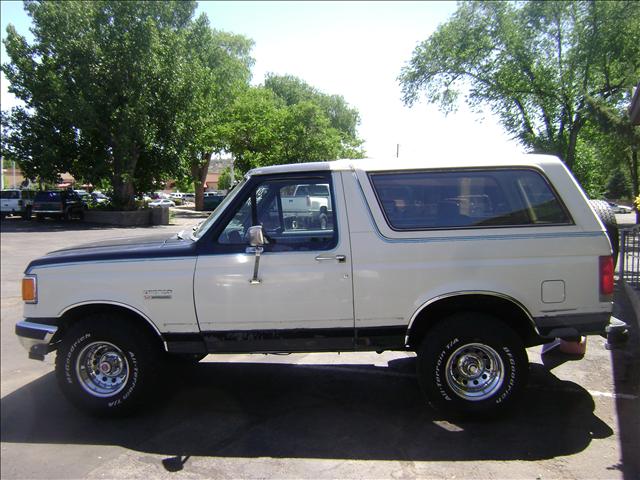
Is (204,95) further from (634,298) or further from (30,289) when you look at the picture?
(30,289)

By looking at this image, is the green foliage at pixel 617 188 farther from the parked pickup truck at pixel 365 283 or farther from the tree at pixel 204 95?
the parked pickup truck at pixel 365 283

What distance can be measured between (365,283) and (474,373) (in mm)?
1171

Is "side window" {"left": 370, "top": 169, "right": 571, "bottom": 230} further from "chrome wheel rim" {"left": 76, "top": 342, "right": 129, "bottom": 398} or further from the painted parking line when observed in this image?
"chrome wheel rim" {"left": 76, "top": 342, "right": 129, "bottom": 398}

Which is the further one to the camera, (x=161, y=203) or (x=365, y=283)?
(x=161, y=203)

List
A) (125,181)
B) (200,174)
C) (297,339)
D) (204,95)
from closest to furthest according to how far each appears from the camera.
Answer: (297,339) < (125,181) < (204,95) < (200,174)

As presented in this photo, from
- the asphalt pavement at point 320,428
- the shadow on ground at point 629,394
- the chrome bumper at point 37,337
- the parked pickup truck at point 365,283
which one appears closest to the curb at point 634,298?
the shadow on ground at point 629,394

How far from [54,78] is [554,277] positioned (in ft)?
85.9

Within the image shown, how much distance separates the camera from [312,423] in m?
4.27

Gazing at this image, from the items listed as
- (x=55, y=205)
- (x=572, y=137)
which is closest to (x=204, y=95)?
(x=55, y=205)

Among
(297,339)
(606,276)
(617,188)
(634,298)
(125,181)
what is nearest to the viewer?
(606,276)

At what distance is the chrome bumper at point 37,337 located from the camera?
4.22 m

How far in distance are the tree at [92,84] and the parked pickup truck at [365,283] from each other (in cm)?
2329

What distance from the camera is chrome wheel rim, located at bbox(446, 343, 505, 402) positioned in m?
4.17

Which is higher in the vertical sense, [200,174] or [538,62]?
[538,62]
